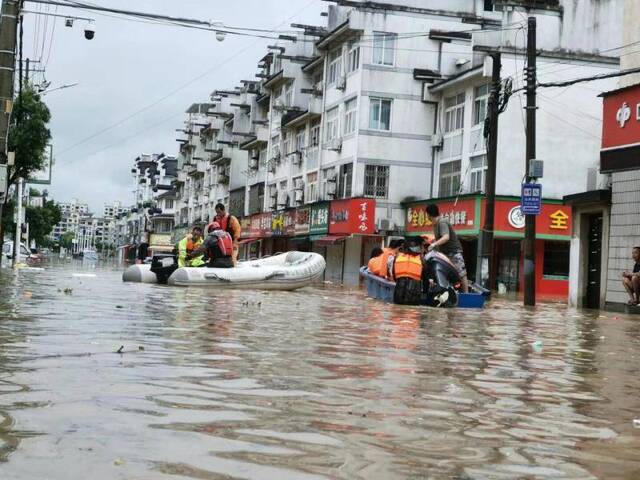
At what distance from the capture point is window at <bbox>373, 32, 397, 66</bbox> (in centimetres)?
4325

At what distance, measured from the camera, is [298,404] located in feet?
15.5

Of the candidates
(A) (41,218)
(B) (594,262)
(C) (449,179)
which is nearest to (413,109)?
(C) (449,179)

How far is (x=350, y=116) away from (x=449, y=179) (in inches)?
271

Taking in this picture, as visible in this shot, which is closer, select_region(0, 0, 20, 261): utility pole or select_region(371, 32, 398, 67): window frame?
select_region(0, 0, 20, 261): utility pole

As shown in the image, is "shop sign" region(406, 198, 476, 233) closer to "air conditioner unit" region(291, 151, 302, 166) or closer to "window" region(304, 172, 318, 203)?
"window" region(304, 172, 318, 203)

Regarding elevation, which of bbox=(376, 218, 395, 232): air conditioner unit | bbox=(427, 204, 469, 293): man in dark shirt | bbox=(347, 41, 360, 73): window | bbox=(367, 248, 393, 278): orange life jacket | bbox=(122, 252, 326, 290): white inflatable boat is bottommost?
bbox=(122, 252, 326, 290): white inflatable boat

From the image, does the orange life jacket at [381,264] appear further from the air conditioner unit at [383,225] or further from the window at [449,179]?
the air conditioner unit at [383,225]

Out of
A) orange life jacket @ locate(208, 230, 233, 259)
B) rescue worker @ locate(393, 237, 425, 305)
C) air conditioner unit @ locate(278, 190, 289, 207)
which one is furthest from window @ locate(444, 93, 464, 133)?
rescue worker @ locate(393, 237, 425, 305)

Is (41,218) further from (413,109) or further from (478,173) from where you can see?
(478,173)

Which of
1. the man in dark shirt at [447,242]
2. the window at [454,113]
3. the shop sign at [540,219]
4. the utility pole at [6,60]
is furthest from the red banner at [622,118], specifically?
the window at [454,113]

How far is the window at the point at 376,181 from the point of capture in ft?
142

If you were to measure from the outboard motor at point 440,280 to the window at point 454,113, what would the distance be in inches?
956

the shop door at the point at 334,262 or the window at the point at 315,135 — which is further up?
the window at the point at 315,135

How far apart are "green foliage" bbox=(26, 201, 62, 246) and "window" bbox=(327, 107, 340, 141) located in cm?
5715
